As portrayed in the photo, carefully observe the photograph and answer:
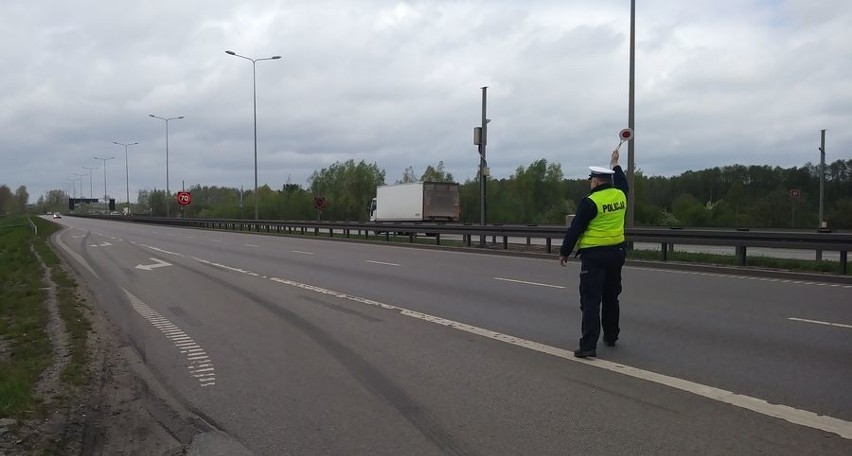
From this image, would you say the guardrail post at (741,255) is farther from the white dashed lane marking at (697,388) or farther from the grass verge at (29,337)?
the grass verge at (29,337)

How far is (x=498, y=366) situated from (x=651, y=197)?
68230mm

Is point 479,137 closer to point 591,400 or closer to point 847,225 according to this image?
point 591,400

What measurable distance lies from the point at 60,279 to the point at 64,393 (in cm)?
1047

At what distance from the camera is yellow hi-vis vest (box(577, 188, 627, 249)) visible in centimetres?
Answer: 684

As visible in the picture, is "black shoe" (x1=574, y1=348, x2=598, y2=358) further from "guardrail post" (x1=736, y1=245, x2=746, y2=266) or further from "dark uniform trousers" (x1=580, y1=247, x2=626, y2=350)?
"guardrail post" (x1=736, y1=245, x2=746, y2=266)

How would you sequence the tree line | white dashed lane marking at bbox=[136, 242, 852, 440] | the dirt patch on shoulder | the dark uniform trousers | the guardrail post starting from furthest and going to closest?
the tree line, the guardrail post, the dark uniform trousers, white dashed lane marking at bbox=[136, 242, 852, 440], the dirt patch on shoulder

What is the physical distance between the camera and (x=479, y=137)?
26781 mm

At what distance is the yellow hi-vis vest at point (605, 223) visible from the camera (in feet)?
22.5

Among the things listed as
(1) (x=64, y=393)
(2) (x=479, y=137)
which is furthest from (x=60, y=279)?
(2) (x=479, y=137)

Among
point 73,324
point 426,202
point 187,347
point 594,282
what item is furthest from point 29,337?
point 426,202

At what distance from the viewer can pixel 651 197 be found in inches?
2785

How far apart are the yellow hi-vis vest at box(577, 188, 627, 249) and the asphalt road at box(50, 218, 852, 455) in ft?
3.92

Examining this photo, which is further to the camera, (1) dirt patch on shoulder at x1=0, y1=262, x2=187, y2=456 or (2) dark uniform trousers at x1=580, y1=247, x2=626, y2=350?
(2) dark uniform trousers at x1=580, y1=247, x2=626, y2=350

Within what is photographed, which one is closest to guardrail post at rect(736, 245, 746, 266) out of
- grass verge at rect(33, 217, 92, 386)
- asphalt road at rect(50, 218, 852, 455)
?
asphalt road at rect(50, 218, 852, 455)
